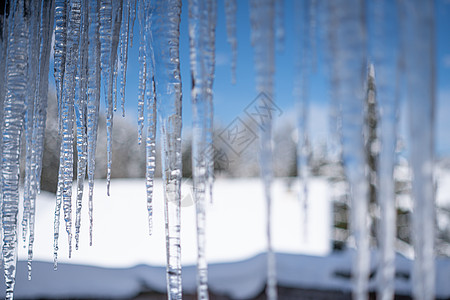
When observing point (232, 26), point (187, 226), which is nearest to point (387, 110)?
point (232, 26)

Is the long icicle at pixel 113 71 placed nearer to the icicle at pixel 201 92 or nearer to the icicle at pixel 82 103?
the icicle at pixel 82 103

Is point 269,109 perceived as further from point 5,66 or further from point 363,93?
point 5,66

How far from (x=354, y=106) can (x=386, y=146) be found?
0.09 meters

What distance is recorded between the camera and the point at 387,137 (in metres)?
0.60

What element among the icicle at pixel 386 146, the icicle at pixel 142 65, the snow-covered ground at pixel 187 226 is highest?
the icicle at pixel 142 65

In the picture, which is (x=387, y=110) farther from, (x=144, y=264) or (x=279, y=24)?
(x=144, y=264)

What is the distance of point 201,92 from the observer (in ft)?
2.78

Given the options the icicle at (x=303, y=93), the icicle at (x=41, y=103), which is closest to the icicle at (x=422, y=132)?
the icicle at (x=303, y=93)

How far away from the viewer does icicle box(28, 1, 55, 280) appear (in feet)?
4.14

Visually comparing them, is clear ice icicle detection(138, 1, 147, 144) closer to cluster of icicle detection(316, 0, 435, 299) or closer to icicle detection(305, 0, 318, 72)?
icicle detection(305, 0, 318, 72)

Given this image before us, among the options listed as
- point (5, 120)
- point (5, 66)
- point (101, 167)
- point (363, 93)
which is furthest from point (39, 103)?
point (101, 167)

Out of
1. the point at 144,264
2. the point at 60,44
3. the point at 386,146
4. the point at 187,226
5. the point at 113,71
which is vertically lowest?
the point at 187,226

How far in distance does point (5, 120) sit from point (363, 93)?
1.21m

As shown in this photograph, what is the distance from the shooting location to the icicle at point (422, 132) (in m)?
0.57
